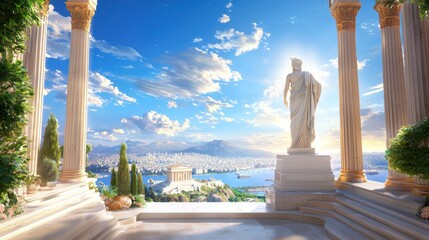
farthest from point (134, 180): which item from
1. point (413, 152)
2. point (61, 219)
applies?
point (413, 152)

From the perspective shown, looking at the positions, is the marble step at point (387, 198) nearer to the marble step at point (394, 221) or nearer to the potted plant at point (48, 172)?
the marble step at point (394, 221)

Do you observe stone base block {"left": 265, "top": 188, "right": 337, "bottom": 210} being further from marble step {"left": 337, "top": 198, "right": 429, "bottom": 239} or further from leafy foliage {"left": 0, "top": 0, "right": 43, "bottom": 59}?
leafy foliage {"left": 0, "top": 0, "right": 43, "bottom": 59}

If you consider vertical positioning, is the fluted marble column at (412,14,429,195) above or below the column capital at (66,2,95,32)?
below

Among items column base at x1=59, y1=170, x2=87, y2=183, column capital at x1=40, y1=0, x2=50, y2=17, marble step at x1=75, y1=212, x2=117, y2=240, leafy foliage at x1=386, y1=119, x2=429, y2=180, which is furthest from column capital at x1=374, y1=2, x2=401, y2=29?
column base at x1=59, y1=170, x2=87, y2=183

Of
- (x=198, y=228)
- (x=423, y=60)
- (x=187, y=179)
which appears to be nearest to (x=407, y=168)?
(x=423, y=60)

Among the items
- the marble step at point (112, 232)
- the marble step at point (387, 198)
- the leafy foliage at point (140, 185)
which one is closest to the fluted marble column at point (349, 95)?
the marble step at point (387, 198)

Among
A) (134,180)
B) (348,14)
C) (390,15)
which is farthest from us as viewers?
(134,180)

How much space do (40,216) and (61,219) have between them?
1.49 feet

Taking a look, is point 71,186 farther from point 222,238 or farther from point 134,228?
point 222,238

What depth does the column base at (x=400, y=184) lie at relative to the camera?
9258 millimetres

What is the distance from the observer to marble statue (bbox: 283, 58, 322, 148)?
1077 cm

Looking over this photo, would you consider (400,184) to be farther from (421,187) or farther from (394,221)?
(394,221)

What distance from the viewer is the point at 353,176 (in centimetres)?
1105

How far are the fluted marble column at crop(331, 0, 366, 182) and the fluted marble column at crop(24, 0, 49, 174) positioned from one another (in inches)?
411
